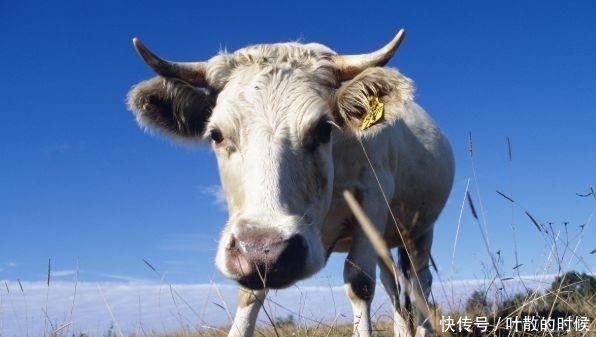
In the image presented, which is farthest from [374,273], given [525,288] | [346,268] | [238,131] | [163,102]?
[163,102]

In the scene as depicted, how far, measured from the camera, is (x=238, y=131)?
5.11m

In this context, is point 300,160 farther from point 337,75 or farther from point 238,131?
point 337,75

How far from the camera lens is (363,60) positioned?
19.2 feet

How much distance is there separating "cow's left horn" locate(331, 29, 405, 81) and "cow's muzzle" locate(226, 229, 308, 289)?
225 cm

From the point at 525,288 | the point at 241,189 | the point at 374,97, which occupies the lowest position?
the point at 525,288

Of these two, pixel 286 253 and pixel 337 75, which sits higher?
pixel 337 75

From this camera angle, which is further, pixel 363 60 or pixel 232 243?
pixel 363 60

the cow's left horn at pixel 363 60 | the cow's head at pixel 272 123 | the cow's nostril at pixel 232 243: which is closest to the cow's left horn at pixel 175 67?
the cow's head at pixel 272 123

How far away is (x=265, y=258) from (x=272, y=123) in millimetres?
1397

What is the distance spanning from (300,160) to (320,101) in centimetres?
64

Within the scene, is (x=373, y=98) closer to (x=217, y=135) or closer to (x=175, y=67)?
(x=217, y=135)

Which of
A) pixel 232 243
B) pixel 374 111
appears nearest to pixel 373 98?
pixel 374 111
